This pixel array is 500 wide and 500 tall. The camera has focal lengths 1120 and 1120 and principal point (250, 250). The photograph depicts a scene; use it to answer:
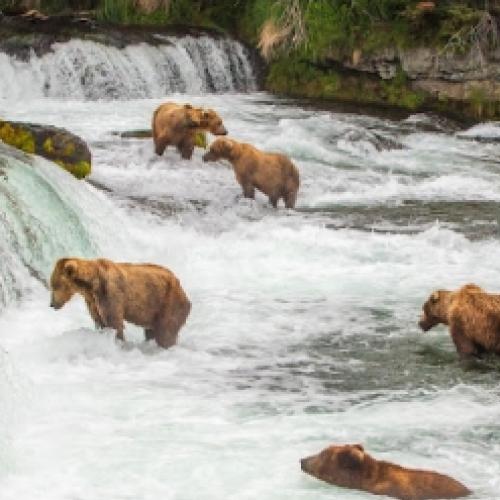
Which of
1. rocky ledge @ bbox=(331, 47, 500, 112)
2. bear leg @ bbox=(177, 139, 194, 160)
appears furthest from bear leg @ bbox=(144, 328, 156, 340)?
rocky ledge @ bbox=(331, 47, 500, 112)

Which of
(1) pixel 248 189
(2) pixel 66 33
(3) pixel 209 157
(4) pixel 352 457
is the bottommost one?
(4) pixel 352 457

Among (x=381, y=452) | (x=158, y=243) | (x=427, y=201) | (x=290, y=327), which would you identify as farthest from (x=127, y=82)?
(x=381, y=452)

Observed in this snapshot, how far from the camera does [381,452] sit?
582cm

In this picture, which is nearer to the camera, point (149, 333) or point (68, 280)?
point (68, 280)

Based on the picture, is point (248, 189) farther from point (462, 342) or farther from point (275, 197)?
point (462, 342)

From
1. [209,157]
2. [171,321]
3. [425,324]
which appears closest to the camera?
[171,321]

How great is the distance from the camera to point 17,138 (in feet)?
38.4

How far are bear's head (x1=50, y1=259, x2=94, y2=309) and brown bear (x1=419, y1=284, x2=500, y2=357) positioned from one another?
7.59 ft

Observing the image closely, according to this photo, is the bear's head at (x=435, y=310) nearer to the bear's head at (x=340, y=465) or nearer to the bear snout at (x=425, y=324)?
the bear snout at (x=425, y=324)

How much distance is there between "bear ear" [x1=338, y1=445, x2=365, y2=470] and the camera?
5.30 meters

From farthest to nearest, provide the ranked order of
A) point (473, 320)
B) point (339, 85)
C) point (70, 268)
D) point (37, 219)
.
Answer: point (339, 85)
point (37, 219)
point (473, 320)
point (70, 268)

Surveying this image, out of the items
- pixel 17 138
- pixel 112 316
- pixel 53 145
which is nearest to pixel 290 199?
pixel 53 145

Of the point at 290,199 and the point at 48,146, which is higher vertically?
the point at 48,146

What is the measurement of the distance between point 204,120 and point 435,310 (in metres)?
6.21
